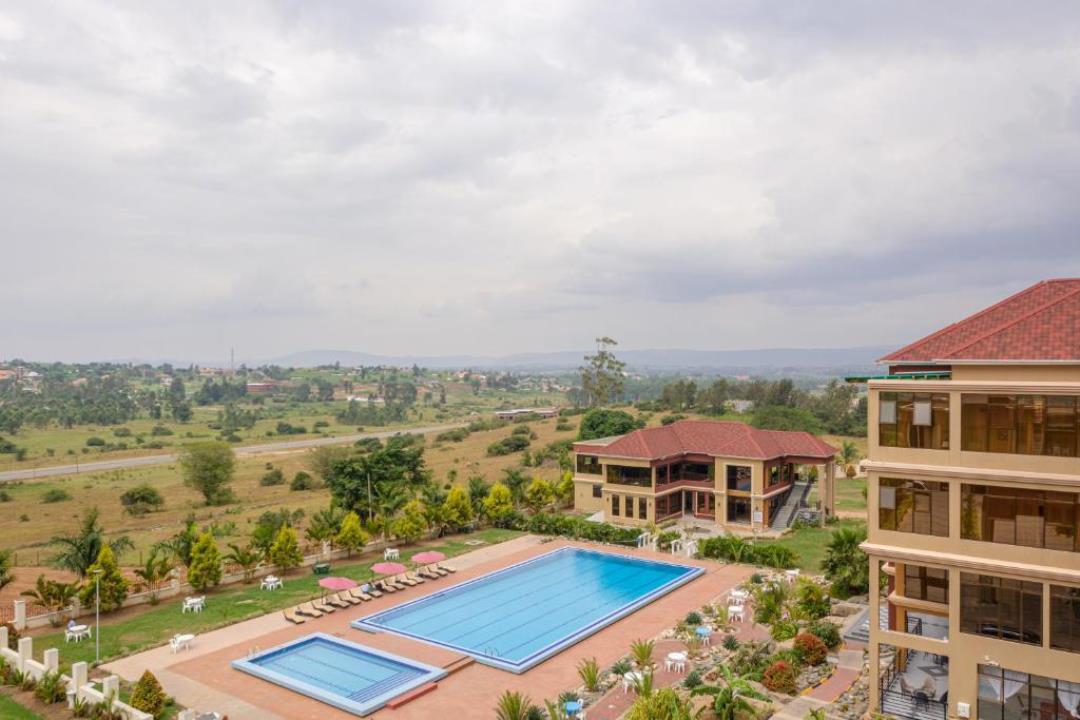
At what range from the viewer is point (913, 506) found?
54.4 feet

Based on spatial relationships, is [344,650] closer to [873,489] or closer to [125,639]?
[125,639]

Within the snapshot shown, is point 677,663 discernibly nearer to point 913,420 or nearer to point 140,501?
point 913,420

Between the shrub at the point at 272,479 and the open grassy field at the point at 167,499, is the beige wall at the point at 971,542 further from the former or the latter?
the shrub at the point at 272,479

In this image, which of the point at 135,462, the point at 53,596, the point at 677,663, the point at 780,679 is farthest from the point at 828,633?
the point at 135,462

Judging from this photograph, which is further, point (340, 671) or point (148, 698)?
point (340, 671)

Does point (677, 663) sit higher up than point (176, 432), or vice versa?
point (677, 663)

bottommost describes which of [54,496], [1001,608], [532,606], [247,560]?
[54,496]

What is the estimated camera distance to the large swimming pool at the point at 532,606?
2272 centimetres

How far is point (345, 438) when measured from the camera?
314 feet

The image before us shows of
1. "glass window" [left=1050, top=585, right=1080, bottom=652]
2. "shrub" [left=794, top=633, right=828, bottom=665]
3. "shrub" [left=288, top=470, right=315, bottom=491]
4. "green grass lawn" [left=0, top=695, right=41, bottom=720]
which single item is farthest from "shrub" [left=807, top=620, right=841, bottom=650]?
"shrub" [left=288, top=470, right=315, bottom=491]

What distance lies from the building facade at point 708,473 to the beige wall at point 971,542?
20066mm

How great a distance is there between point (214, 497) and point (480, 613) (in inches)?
1370

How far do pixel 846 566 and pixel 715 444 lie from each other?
13992mm

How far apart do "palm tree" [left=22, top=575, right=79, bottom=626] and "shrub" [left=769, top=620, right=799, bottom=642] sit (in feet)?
76.1
